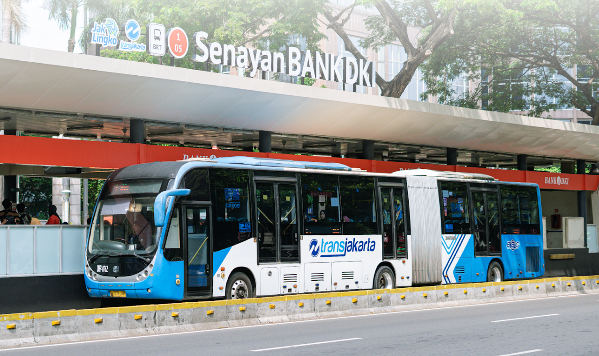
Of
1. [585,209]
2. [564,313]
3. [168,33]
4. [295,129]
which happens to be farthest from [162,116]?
[585,209]

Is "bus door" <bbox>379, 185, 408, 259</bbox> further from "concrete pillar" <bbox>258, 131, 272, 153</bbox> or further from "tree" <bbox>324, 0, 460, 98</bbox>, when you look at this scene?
"tree" <bbox>324, 0, 460, 98</bbox>

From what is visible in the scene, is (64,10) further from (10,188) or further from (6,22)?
(10,188)

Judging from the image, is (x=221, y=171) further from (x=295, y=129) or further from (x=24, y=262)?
(x=295, y=129)

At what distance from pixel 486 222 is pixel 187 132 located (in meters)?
10.4

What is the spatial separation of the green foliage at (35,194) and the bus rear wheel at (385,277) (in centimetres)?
4849

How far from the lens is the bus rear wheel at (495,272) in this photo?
23141mm

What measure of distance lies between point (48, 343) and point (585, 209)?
3187 centimetres

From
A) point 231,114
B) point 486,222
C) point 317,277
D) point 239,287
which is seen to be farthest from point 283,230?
point 486,222

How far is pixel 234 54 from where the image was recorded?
2273cm

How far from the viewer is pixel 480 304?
18922 mm

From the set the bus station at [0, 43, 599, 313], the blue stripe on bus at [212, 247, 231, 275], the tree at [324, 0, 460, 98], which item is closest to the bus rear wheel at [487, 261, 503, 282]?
the bus station at [0, 43, 599, 313]

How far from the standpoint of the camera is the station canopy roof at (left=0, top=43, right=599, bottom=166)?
18.6 m

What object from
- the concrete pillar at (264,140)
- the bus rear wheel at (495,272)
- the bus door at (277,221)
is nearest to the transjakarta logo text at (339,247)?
the bus door at (277,221)

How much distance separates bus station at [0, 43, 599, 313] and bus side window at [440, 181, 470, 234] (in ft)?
12.0
